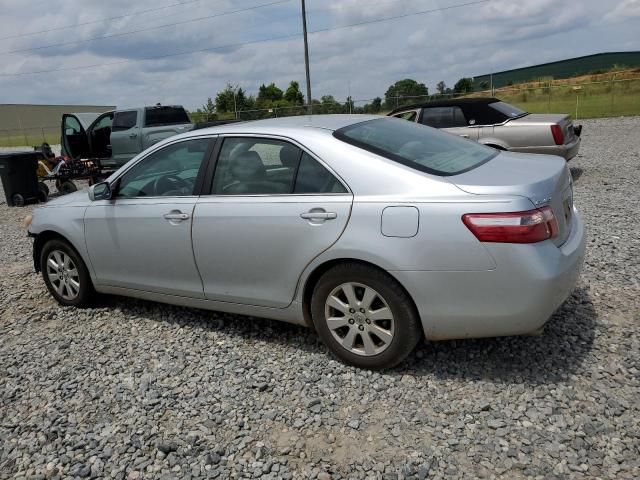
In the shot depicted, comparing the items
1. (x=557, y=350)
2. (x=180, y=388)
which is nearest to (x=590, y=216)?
(x=557, y=350)

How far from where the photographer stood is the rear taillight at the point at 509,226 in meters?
2.95

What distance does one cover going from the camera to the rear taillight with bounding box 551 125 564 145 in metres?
9.13

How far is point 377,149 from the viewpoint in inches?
138

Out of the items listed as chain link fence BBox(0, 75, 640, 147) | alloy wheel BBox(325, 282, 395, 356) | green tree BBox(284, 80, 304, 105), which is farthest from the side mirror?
green tree BBox(284, 80, 304, 105)

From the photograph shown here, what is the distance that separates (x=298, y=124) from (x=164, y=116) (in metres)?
11.8

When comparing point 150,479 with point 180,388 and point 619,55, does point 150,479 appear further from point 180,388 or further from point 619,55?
point 619,55

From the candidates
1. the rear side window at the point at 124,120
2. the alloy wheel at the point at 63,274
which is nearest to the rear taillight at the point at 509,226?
the alloy wheel at the point at 63,274

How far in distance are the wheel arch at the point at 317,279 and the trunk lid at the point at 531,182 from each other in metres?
0.66

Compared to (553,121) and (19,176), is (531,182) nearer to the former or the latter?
(553,121)

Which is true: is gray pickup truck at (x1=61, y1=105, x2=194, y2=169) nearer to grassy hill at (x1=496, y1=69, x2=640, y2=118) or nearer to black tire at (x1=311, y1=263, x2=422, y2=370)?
black tire at (x1=311, y1=263, x2=422, y2=370)

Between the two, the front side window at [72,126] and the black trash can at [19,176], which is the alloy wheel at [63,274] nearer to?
the black trash can at [19,176]

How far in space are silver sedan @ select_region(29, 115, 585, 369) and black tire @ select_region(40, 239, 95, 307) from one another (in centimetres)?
24

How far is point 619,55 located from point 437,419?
234 ft

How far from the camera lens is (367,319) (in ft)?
11.1
